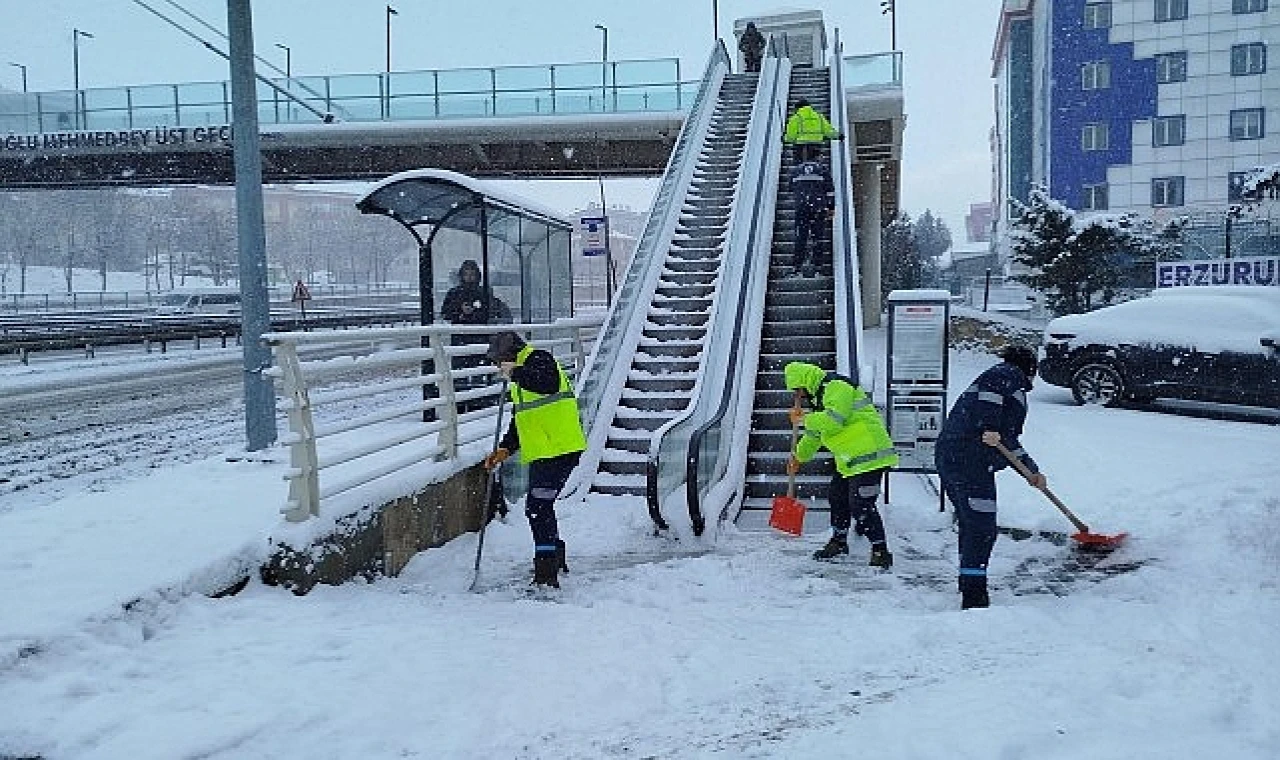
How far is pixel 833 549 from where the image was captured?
7188 millimetres

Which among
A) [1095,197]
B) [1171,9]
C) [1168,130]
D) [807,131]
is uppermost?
[1171,9]

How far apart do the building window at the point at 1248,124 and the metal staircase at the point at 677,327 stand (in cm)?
3067

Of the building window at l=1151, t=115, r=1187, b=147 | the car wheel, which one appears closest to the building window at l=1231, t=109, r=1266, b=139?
the building window at l=1151, t=115, r=1187, b=147

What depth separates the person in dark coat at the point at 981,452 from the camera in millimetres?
5840

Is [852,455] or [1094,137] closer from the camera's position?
[852,455]

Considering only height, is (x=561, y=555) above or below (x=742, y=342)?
below

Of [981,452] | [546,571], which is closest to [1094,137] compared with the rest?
[981,452]

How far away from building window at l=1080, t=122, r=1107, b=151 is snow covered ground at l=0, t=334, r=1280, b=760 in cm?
3847

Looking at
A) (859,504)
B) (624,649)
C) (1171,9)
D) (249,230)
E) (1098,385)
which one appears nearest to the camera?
(624,649)

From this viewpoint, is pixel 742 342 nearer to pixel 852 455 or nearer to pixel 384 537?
Result: pixel 852 455

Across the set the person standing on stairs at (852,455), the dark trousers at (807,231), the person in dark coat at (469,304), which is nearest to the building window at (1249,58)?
the dark trousers at (807,231)

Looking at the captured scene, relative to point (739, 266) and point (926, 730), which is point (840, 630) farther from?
point (739, 266)

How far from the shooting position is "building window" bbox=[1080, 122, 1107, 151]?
135 feet

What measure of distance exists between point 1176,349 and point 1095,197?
3183cm
